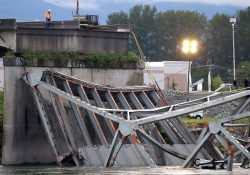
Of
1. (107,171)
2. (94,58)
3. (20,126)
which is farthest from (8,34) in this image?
(107,171)

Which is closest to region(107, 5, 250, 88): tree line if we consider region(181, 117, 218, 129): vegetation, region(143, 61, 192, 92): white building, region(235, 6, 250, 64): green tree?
region(235, 6, 250, 64): green tree

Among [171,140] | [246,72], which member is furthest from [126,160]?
[246,72]

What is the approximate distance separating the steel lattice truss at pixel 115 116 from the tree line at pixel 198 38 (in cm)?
8713

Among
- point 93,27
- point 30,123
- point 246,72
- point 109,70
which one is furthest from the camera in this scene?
point 246,72

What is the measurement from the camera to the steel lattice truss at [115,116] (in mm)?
44406

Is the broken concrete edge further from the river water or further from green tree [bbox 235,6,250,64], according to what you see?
green tree [bbox 235,6,250,64]

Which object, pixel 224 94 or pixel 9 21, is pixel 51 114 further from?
pixel 224 94

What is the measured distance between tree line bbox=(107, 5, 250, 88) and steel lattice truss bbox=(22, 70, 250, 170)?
87129 millimetres

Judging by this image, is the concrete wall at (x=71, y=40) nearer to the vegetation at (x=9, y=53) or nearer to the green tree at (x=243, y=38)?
the vegetation at (x=9, y=53)

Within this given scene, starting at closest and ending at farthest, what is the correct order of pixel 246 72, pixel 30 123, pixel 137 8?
pixel 30 123 → pixel 246 72 → pixel 137 8

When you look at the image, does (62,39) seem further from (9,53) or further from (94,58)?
(9,53)

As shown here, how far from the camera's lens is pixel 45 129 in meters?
49.6

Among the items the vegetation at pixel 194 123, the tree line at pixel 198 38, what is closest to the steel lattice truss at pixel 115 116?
the vegetation at pixel 194 123

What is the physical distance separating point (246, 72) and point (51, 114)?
79.2 meters
